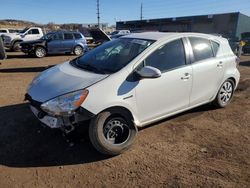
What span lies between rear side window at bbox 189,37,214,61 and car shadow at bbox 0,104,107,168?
253cm

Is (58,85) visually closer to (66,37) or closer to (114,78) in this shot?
(114,78)

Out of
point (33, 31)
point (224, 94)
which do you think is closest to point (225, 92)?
point (224, 94)

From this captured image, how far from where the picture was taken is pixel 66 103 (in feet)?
11.2

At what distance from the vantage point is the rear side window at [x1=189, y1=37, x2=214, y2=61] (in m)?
4.85

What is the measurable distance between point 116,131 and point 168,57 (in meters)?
1.54

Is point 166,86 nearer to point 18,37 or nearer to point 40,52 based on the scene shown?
point 40,52

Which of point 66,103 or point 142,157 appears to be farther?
point 142,157

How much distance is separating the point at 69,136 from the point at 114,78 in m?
1.02

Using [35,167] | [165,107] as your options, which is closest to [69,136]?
[35,167]

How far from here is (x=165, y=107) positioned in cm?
438

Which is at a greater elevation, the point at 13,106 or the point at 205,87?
the point at 205,87

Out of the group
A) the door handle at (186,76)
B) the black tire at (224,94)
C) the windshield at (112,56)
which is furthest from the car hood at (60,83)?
the black tire at (224,94)

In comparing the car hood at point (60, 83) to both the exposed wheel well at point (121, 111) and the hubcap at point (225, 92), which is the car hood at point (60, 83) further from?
the hubcap at point (225, 92)

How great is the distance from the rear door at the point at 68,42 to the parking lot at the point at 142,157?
13.3 meters
